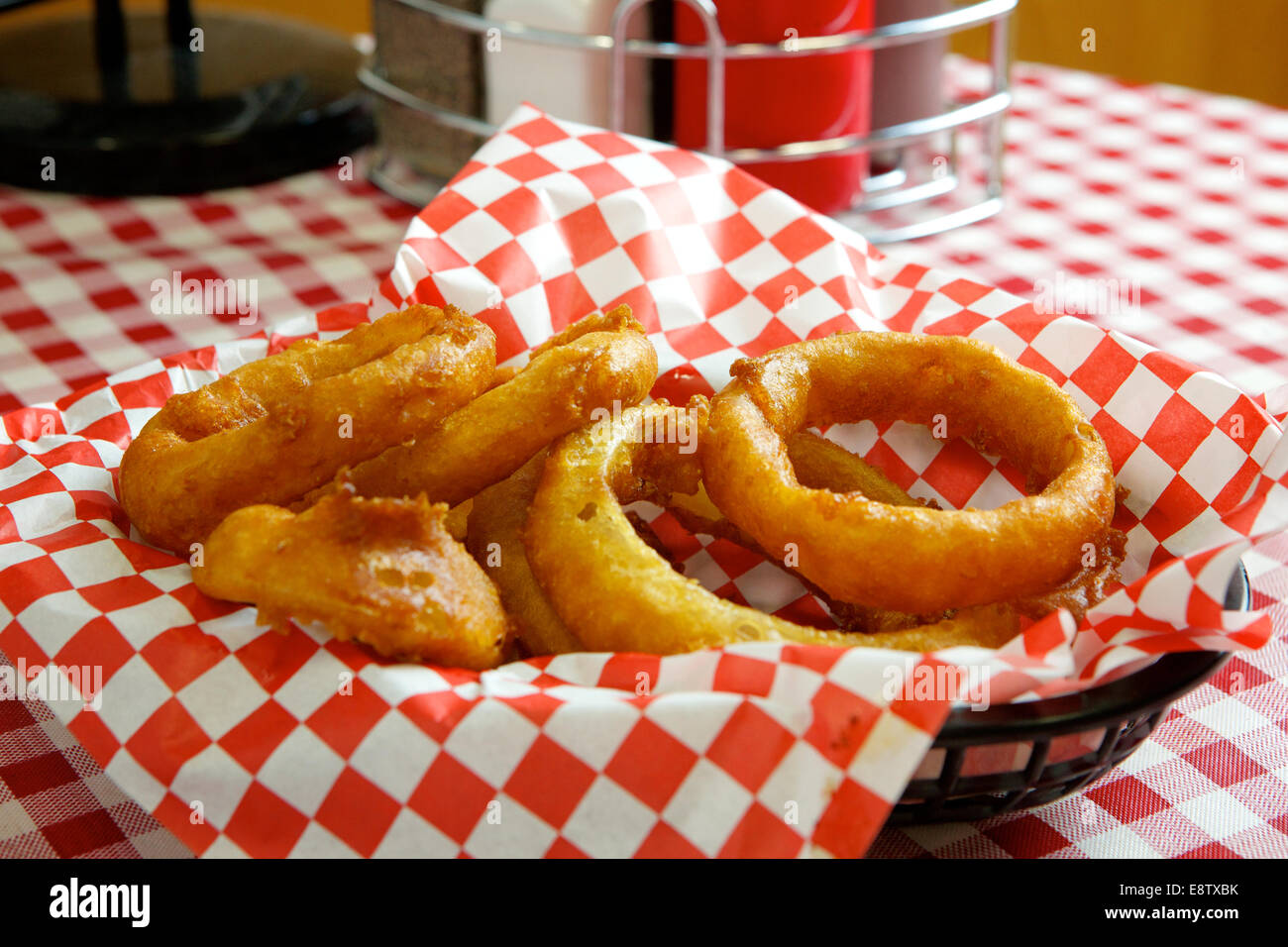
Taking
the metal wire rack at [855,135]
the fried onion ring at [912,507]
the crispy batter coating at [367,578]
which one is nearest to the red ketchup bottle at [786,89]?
the metal wire rack at [855,135]

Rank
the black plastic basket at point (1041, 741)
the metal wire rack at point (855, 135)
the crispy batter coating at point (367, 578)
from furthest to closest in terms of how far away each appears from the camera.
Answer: the metal wire rack at point (855, 135), the crispy batter coating at point (367, 578), the black plastic basket at point (1041, 741)

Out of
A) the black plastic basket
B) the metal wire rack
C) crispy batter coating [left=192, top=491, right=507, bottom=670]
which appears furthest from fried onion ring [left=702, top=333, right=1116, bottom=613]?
the metal wire rack

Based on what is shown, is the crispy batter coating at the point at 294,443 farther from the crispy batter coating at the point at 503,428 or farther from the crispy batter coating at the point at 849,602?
the crispy batter coating at the point at 849,602

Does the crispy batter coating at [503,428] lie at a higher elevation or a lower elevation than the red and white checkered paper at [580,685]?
higher

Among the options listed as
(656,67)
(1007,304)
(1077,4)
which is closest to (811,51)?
(656,67)

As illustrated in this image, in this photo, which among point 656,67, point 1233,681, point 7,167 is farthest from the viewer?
point 7,167

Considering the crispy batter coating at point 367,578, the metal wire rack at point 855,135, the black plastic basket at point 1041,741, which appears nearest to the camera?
the black plastic basket at point 1041,741

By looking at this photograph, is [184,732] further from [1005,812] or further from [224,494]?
[1005,812]
